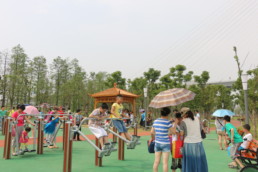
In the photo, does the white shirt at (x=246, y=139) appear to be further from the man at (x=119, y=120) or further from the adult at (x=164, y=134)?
the man at (x=119, y=120)

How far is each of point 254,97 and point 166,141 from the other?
41.0 ft

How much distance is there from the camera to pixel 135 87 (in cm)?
2978

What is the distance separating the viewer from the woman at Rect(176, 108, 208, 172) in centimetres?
407

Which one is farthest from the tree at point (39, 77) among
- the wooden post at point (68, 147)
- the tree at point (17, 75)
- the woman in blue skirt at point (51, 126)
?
the wooden post at point (68, 147)

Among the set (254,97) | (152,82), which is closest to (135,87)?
(152,82)

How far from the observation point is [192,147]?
4090 millimetres

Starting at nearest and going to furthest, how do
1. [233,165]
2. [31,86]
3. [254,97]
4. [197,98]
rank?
1. [233,165]
2. [254,97]
3. [197,98]
4. [31,86]

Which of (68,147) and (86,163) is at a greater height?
(68,147)

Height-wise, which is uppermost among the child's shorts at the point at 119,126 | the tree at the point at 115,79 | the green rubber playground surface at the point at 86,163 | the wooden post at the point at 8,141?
the tree at the point at 115,79

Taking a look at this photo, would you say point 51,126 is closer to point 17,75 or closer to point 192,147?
point 192,147

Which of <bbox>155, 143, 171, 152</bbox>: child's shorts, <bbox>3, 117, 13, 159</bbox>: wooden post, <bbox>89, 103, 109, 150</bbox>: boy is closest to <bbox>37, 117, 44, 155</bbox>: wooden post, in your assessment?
<bbox>3, 117, 13, 159</bbox>: wooden post

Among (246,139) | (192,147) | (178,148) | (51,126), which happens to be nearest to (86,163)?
(51,126)

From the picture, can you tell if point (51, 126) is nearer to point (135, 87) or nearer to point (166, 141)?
point (166, 141)

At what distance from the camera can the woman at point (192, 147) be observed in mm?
4066
